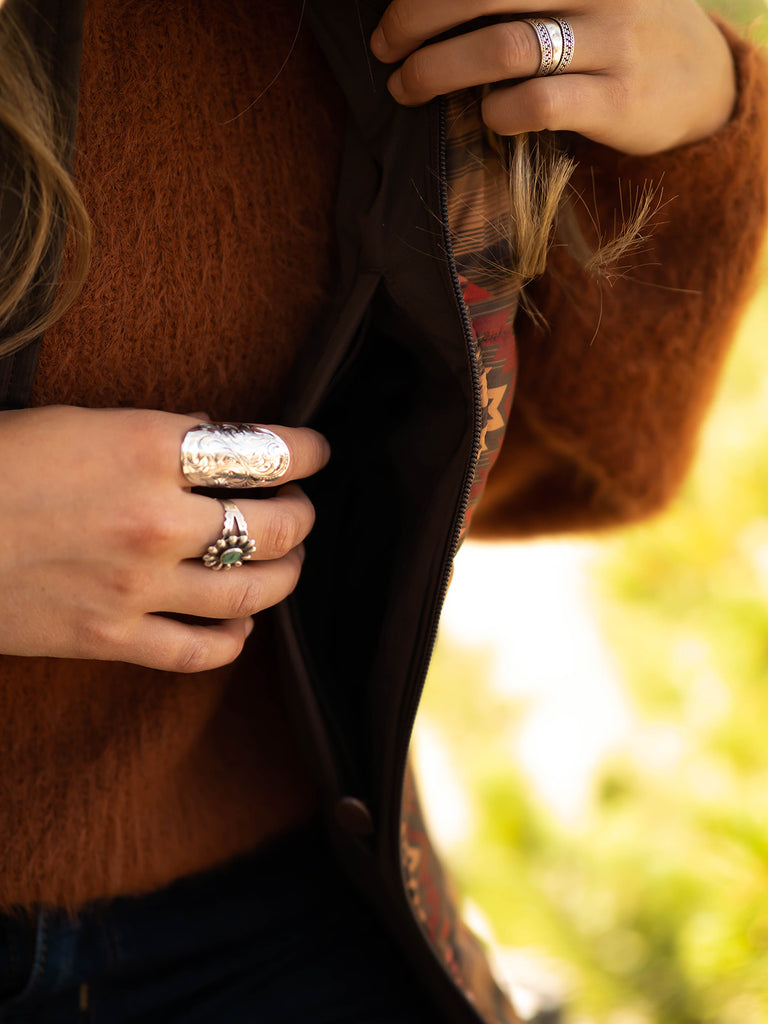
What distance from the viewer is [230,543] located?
1.89 ft

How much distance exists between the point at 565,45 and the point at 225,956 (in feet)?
2.69

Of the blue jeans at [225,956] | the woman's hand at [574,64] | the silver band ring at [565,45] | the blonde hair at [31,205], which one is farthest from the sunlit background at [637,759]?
the blonde hair at [31,205]

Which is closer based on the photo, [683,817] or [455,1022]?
[455,1022]

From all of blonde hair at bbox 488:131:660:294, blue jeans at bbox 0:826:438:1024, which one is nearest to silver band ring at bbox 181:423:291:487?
blonde hair at bbox 488:131:660:294

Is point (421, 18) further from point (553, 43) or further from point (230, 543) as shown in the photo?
point (230, 543)

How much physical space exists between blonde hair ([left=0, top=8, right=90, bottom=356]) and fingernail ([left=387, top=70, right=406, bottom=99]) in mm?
221

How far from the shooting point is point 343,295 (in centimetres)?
63

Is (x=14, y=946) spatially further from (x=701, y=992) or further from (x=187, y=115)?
(x=701, y=992)

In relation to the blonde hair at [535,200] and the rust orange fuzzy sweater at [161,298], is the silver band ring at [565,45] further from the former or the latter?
the rust orange fuzzy sweater at [161,298]

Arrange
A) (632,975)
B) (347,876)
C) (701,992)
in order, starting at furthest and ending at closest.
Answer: (632,975) < (701,992) < (347,876)

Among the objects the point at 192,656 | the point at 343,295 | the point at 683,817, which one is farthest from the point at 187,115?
the point at 683,817

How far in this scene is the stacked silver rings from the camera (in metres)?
0.52

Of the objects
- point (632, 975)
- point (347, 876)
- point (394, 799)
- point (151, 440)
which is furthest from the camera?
point (632, 975)

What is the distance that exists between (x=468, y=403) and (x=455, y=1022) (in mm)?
583
